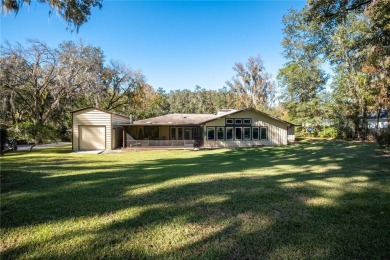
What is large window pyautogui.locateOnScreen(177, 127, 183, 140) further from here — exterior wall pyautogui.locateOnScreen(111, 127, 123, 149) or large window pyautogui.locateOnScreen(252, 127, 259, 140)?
large window pyautogui.locateOnScreen(252, 127, 259, 140)

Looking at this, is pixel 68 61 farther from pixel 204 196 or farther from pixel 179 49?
pixel 204 196

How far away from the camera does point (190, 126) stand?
2056 centimetres

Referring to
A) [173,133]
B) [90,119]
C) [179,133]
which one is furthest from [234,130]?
[90,119]

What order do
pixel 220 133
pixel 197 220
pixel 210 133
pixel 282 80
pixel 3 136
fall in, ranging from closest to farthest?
pixel 197 220, pixel 3 136, pixel 210 133, pixel 220 133, pixel 282 80

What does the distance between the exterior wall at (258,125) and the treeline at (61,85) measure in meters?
13.7

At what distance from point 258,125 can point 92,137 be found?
47.8ft

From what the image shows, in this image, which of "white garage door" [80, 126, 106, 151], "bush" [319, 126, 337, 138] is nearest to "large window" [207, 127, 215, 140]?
"white garage door" [80, 126, 106, 151]

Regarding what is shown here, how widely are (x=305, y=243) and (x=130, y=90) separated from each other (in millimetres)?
31554

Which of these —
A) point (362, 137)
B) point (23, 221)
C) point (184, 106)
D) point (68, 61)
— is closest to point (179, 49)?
point (68, 61)

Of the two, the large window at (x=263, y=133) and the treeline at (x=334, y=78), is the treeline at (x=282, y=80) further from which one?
the large window at (x=263, y=133)

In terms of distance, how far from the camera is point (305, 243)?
284 cm

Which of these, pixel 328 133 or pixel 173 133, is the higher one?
pixel 173 133

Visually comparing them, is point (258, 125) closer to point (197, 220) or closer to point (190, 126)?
point (190, 126)

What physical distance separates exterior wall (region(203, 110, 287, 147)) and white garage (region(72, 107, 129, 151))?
8197mm
